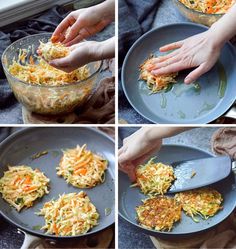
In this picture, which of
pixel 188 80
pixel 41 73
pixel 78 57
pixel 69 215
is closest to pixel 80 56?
pixel 78 57

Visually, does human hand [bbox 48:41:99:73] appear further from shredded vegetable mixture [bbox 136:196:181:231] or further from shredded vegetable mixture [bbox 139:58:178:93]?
shredded vegetable mixture [bbox 136:196:181:231]

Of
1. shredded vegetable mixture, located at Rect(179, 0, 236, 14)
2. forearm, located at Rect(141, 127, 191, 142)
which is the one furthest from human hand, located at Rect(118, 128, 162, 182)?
shredded vegetable mixture, located at Rect(179, 0, 236, 14)

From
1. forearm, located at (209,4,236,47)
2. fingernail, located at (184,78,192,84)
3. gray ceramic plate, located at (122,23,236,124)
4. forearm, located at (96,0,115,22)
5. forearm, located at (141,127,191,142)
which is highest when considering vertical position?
forearm, located at (96,0,115,22)

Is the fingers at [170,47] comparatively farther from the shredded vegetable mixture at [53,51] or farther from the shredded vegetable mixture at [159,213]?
the shredded vegetable mixture at [159,213]

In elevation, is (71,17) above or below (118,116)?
above

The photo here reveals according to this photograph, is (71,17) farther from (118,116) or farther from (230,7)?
(230,7)

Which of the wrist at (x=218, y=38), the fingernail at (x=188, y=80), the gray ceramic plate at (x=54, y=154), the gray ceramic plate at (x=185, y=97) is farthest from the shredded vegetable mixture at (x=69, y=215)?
the wrist at (x=218, y=38)

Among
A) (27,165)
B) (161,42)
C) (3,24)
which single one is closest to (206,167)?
(161,42)
